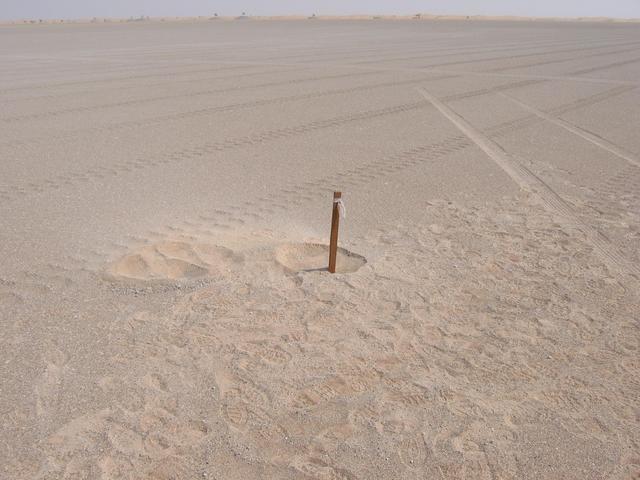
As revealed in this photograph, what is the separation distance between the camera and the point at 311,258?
5.14 meters

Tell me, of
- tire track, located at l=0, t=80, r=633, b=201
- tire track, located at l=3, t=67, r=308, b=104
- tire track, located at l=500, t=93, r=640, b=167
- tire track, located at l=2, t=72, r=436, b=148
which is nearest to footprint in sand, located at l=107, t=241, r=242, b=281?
tire track, located at l=0, t=80, r=633, b=201

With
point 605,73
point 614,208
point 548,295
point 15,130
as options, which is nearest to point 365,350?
point 548,295

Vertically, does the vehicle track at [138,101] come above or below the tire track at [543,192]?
below

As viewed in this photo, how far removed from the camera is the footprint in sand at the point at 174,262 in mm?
4750

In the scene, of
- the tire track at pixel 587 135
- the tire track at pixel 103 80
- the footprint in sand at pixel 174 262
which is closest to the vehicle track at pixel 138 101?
the tire track at pixel 103 80

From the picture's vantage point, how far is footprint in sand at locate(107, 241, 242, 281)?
4750 mm

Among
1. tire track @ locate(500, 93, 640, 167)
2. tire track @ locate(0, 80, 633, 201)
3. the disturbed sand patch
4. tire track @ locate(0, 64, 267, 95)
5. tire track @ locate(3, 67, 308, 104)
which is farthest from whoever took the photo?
tire track @ locate(0, 64, 267, 95)

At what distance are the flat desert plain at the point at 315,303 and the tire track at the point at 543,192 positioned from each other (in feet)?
0.15

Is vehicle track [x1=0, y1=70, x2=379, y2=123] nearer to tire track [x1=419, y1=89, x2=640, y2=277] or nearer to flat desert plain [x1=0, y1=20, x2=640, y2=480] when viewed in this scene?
flat desert plain [x1=0, y1=20, x2=640, y2=480]

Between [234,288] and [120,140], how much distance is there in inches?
209

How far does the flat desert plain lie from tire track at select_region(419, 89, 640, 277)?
0.05 meters

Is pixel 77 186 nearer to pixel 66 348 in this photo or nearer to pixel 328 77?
pixel 66 348

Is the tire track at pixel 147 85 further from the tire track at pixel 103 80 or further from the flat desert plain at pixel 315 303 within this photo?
the flat desert plain at pixel 315 303

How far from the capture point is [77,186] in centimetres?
695
